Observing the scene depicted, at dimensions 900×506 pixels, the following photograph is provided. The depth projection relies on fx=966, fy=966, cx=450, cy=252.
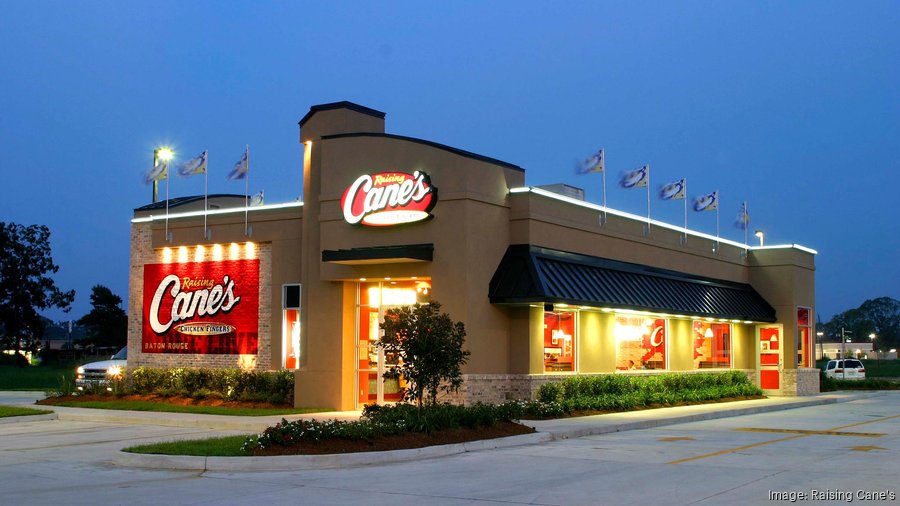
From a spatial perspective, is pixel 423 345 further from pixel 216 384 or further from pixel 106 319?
pixel 106 319

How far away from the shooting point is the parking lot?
12508mm

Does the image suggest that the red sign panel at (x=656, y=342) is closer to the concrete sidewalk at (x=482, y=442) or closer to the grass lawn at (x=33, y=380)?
the concrete sidewalk at (x=482, y=442)

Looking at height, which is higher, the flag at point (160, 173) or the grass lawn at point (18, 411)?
the flag at point (160, 173)

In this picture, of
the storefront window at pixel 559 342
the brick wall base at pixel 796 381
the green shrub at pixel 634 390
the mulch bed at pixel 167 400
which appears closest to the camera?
the green shrub at pixel 634 390

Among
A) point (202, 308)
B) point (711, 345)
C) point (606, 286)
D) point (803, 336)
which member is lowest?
point (711, 345)

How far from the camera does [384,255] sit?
2575 centimetres

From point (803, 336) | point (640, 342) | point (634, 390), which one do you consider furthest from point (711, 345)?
point (634, 390)

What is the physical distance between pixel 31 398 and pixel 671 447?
24.3 meters

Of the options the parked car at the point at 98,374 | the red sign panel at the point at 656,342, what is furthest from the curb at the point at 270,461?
the red sign panel at the point at 656,342

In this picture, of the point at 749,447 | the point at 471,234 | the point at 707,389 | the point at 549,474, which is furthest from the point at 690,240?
the point at 549,474

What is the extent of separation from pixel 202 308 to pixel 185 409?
5614mm

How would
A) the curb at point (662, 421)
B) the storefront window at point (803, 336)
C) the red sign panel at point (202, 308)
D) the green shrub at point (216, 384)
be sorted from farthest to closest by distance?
the storefront window at point (803, 336)
the red sign panel at point (202, 308)
the green shrub at point (216, 384)
the curb at point (662, 421)

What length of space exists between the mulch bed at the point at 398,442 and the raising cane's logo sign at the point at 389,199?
783 centimetres

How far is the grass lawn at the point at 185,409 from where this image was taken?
2617cm
